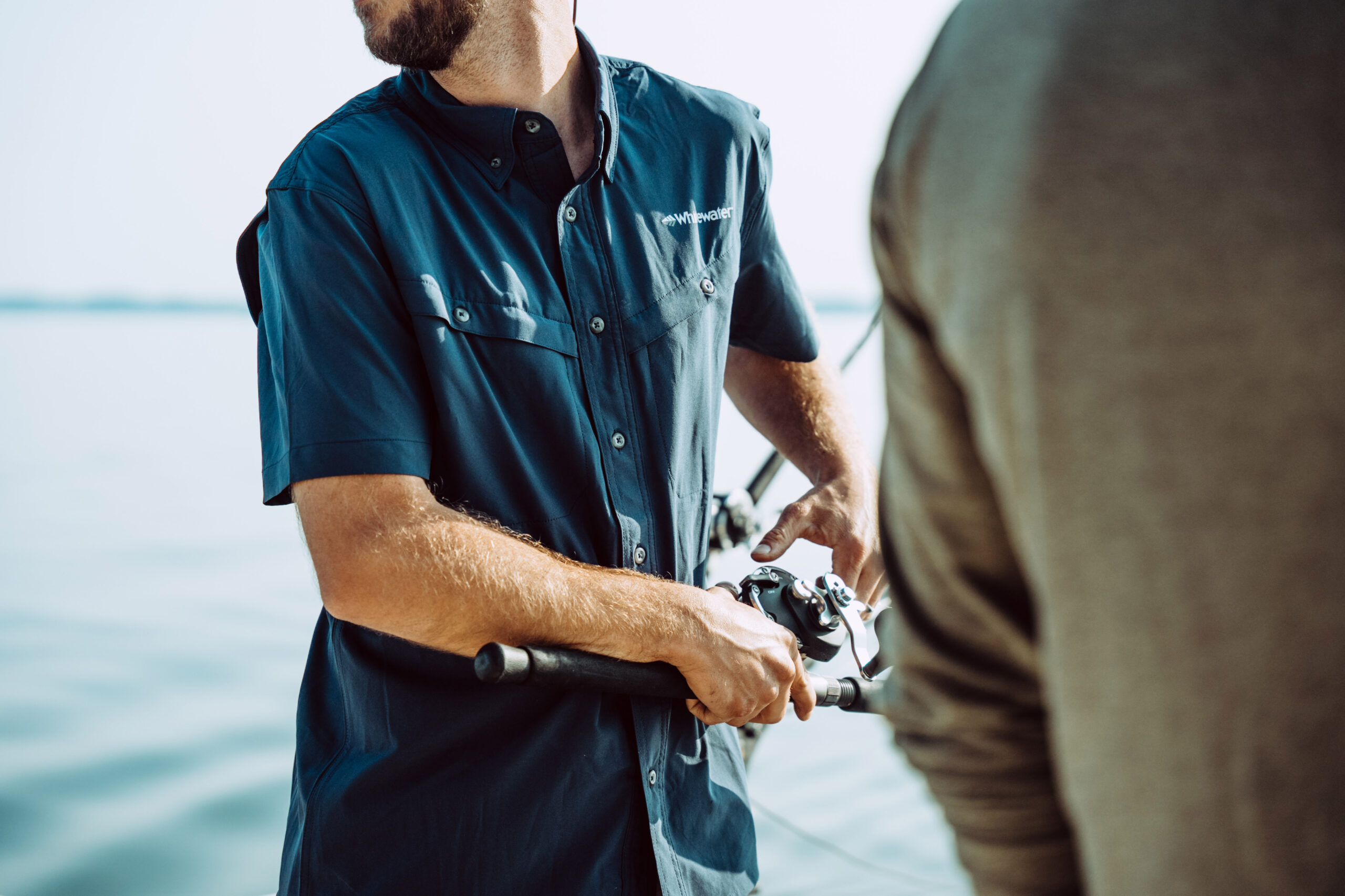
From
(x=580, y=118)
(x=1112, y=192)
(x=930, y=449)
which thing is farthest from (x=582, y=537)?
(x=1112, y=192)

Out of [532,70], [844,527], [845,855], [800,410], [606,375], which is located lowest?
[845,855]

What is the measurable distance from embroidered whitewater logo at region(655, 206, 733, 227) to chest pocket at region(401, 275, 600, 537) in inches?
9.2

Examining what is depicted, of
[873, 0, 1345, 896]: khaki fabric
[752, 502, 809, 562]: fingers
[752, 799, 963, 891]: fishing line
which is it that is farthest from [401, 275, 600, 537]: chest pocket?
[752, 799, 963, 891]: fishing line

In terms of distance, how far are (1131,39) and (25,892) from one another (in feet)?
12.2

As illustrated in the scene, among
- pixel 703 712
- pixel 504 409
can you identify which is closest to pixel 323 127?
pixel 504 409

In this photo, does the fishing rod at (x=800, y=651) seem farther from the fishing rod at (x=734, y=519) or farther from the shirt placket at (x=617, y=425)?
the fishing rod at (x=734, y=519)

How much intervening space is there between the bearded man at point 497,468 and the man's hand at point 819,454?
5.3 inches

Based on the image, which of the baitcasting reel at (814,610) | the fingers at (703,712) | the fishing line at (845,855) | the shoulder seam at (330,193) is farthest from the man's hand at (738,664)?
the fishing line at (845,855)

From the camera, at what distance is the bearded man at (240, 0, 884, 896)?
118 cm

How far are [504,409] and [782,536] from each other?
0.46 meters

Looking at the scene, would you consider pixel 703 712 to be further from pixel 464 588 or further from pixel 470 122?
pixel 470 122

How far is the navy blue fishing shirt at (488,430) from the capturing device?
1199 millimetres

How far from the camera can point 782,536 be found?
5.04 feet

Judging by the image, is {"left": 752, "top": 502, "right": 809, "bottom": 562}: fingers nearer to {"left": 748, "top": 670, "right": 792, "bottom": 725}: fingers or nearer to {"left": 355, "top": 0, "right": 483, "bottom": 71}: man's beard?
{"left": 748, "top": 670, "right": 792, "bottom": 725}: fingers
